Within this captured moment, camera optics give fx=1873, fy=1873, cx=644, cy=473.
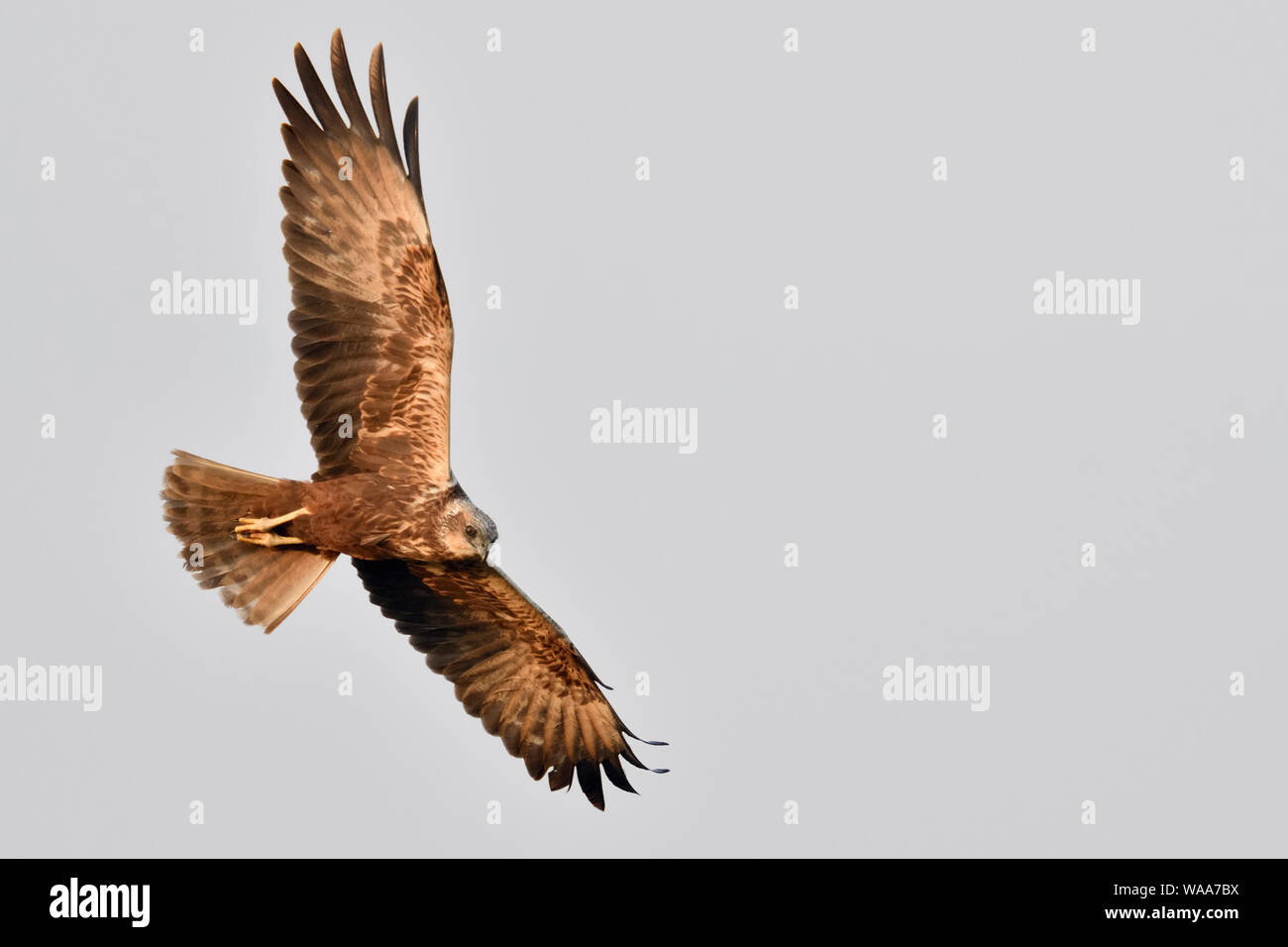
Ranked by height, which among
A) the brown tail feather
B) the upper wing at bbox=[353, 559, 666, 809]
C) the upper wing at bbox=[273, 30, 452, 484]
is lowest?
the upper wing at bbox=[353, 559, 666, 809]

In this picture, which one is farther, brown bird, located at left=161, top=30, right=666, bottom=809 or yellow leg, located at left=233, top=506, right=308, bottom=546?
yellow leg, located at left=233, top=506, right=308, bottom=546

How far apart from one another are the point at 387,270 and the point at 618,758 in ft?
15.5

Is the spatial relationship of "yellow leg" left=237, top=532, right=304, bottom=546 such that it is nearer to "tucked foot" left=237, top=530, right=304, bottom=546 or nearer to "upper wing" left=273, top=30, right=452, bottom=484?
"tucked foot" left=237, top=530, right=304, bottom=546

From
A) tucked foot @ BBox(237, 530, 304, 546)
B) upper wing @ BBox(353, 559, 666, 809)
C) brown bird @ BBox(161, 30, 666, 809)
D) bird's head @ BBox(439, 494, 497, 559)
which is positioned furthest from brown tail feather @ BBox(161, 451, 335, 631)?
bird's head @ BBox(439, 494, 497, 559)

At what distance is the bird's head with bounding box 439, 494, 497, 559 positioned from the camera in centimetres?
1378

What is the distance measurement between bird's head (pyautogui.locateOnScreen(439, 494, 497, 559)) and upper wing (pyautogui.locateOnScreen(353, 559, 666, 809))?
139 centimetres

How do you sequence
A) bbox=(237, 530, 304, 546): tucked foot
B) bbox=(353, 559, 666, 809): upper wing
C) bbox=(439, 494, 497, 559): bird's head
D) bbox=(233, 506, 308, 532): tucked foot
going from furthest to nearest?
1. bbox=(353, 559, 666, 809): upper wing
2. bbox=(237, 530, 304, 546): tucked foot
3. bbox=(233, 506, 308, 532): tucked foot
4. bbox=(439, 494, 497, 559): bird's head

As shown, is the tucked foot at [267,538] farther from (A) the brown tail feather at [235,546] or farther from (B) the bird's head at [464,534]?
(B) the bird's head at [464,534]

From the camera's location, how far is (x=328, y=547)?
564 inches

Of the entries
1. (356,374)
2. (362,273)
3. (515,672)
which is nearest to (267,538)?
(356,374)

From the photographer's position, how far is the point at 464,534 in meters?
13.8

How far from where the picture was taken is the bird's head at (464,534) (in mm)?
13781
